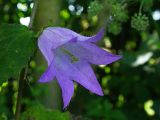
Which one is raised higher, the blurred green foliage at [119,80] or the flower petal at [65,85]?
the flower petal at [65,85]

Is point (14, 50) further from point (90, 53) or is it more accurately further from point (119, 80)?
point (119, 80)

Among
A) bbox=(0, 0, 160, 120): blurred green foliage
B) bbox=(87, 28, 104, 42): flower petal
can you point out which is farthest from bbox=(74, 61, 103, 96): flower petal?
bbox=(0, 0, 160, 120): blurred green foliage

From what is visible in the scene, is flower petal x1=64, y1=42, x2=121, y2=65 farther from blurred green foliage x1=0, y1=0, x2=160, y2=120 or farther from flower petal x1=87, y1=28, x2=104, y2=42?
blurred green foliage x1=0, y1=0, x2=160, y2=120

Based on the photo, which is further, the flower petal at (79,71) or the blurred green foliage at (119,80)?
the blurred green foliage at (119,80)

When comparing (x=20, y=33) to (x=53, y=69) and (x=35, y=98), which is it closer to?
(x=53, y=69)

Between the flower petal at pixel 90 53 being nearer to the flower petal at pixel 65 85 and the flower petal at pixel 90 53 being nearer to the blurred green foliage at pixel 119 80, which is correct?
the flower petal at pixel 65 85

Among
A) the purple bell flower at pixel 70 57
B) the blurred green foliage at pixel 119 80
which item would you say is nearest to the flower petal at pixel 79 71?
the purple bell flower at pixel 70 57

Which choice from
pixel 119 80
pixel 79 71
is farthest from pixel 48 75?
pixel 119 80
